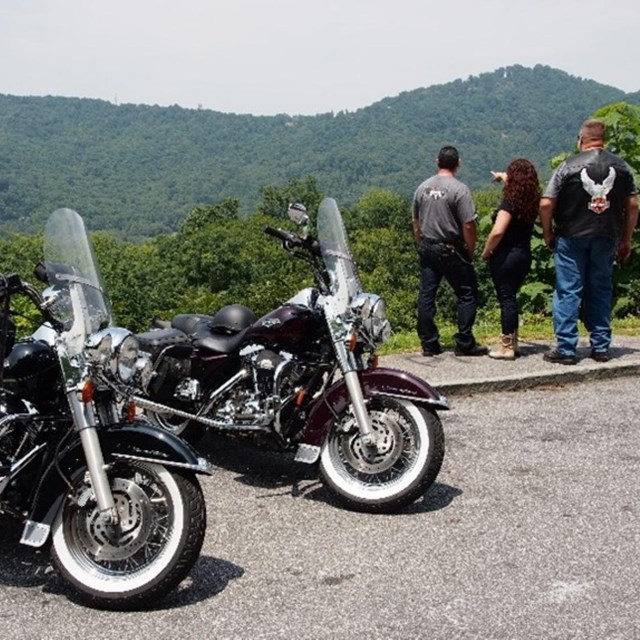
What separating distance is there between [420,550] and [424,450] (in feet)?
1.96

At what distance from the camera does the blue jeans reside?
826 centimetres

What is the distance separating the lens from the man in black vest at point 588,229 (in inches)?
314

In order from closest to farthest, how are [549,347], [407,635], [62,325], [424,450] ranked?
1. [407,635]
2. [62,325]
3. [424,450]
4. [549,347]

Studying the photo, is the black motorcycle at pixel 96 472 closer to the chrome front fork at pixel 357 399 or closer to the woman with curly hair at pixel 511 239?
the chrome front fork at pixel 357 399

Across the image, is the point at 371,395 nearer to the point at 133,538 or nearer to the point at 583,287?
A: the point at 133,538

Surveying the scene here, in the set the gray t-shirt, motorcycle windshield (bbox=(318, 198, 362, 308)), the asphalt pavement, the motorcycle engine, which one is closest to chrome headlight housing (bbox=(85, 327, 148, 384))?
the motorcycle engine

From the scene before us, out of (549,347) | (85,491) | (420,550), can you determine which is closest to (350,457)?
(420,550)

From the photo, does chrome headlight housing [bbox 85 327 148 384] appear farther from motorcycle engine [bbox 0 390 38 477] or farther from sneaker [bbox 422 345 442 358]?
sneaker [bbox 422 345 442 358]

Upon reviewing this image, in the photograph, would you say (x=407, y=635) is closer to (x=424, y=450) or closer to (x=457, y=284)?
(x=424, y=450)

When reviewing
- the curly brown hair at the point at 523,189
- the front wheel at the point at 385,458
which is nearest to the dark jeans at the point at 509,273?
the curly brown hair at the point at 523,189

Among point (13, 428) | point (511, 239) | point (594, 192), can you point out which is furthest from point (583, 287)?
point (13, 428)

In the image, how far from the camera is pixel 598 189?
7965mm

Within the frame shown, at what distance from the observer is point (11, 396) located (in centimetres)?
444

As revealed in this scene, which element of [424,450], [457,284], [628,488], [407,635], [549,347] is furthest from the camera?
[549,347]
